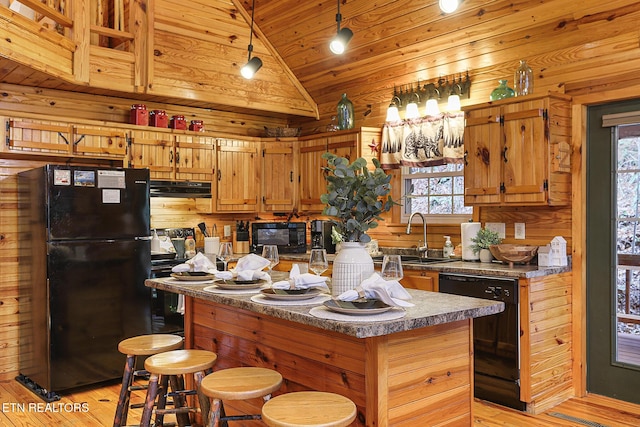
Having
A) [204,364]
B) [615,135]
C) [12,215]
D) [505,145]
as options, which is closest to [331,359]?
[204,364]

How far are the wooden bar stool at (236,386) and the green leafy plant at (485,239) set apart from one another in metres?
2.34

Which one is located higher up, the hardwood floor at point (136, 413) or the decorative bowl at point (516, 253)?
the decorative bowl at point (516, 253)

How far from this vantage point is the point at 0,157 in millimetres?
4375

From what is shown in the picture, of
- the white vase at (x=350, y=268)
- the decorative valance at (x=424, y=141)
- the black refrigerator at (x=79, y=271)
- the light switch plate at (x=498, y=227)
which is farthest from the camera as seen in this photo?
the decorative valance at (x=424, y=141)

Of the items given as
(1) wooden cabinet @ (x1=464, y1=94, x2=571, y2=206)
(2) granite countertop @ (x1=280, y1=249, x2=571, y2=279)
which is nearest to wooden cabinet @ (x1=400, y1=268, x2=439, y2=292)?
(2) granite countertop @ (x1=280, y1=249, x2=571, y2=279)

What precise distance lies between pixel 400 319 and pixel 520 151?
7.67 ft

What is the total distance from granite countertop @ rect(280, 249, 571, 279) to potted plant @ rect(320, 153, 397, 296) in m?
1.55

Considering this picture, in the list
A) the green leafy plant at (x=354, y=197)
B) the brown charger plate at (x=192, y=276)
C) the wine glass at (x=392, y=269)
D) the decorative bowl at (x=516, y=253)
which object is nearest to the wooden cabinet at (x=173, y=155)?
the brown charger plate at (x=192, y=276)

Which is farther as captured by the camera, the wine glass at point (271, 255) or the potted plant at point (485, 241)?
the potted plant at point (485, 241)

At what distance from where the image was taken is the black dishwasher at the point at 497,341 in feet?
11.7

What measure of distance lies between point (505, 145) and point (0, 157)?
12.4ft

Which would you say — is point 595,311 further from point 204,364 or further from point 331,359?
point 204,364

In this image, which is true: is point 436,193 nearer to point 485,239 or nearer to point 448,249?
point 448,249

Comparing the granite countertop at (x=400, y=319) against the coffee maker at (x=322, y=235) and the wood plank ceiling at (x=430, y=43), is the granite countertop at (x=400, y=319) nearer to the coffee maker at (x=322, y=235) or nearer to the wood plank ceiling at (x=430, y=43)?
the wood plank ceiling at (x=430, y=43)
